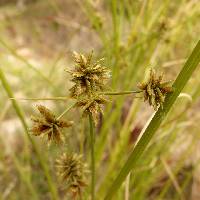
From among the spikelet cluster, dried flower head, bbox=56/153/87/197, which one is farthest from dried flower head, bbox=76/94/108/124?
dried flower head, bbox=56/153/87/197

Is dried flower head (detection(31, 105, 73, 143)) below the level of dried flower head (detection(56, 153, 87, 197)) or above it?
below

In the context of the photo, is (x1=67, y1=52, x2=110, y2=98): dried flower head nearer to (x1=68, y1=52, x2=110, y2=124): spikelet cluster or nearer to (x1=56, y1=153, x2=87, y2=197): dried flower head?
(x1=68, y1=52, x2=110, y2=124): spikelet cluster

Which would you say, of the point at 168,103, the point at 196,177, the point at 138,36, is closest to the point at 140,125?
the point at 196,177

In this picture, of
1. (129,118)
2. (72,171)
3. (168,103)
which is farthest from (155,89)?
(129,118)

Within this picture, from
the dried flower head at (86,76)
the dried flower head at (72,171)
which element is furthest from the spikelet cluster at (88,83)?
the dried flower head at (72,171)

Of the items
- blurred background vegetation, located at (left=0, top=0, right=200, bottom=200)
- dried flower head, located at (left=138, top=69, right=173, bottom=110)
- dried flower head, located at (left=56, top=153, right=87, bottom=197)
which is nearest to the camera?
dried flower head, located at (left=138, top=69, right=173, bottom=110)

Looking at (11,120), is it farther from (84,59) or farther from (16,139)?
(84,59)

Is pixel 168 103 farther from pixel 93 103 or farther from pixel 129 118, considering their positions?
pixel 129 118

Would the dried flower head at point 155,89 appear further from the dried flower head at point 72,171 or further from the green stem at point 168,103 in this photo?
the dried flower head at point 72,171
